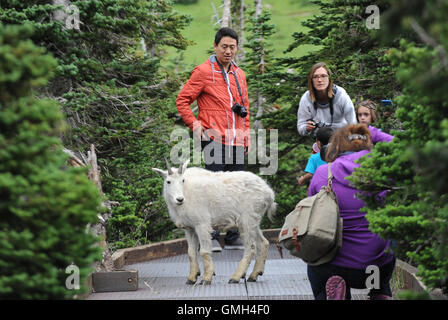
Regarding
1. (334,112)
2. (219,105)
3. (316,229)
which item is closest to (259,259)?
(334,112)

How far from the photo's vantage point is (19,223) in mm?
4188

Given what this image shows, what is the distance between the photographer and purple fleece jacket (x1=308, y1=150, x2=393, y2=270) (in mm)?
5699

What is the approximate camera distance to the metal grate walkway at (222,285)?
7230 mm

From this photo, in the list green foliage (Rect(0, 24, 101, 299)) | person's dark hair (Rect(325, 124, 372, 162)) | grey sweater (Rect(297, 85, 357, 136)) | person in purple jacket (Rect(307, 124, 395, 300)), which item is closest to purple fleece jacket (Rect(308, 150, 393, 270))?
person in purple jacket (Rect(307, 124, 395, 300))

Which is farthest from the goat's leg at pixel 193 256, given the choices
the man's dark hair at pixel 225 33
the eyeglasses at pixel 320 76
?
the man's dark hair at pixel 225 33

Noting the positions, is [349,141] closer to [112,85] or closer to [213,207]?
[213,207]

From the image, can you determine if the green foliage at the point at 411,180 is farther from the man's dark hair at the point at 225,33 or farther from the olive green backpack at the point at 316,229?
the man's dark hair at the point at 225,33

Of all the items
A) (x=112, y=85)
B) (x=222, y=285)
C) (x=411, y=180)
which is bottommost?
(x=222, y=285)

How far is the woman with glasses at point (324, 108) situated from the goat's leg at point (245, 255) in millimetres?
1536

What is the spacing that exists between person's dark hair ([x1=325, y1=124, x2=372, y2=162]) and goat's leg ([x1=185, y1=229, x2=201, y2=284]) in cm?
287

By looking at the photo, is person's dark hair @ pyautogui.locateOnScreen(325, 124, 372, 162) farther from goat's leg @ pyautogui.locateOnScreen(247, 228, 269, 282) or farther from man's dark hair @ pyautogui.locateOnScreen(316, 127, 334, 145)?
goat's leg @ pyautogui.locateOnScreen(247, 228, 269, 282)

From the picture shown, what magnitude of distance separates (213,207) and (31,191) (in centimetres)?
446

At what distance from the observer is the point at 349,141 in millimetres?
A: 5938
